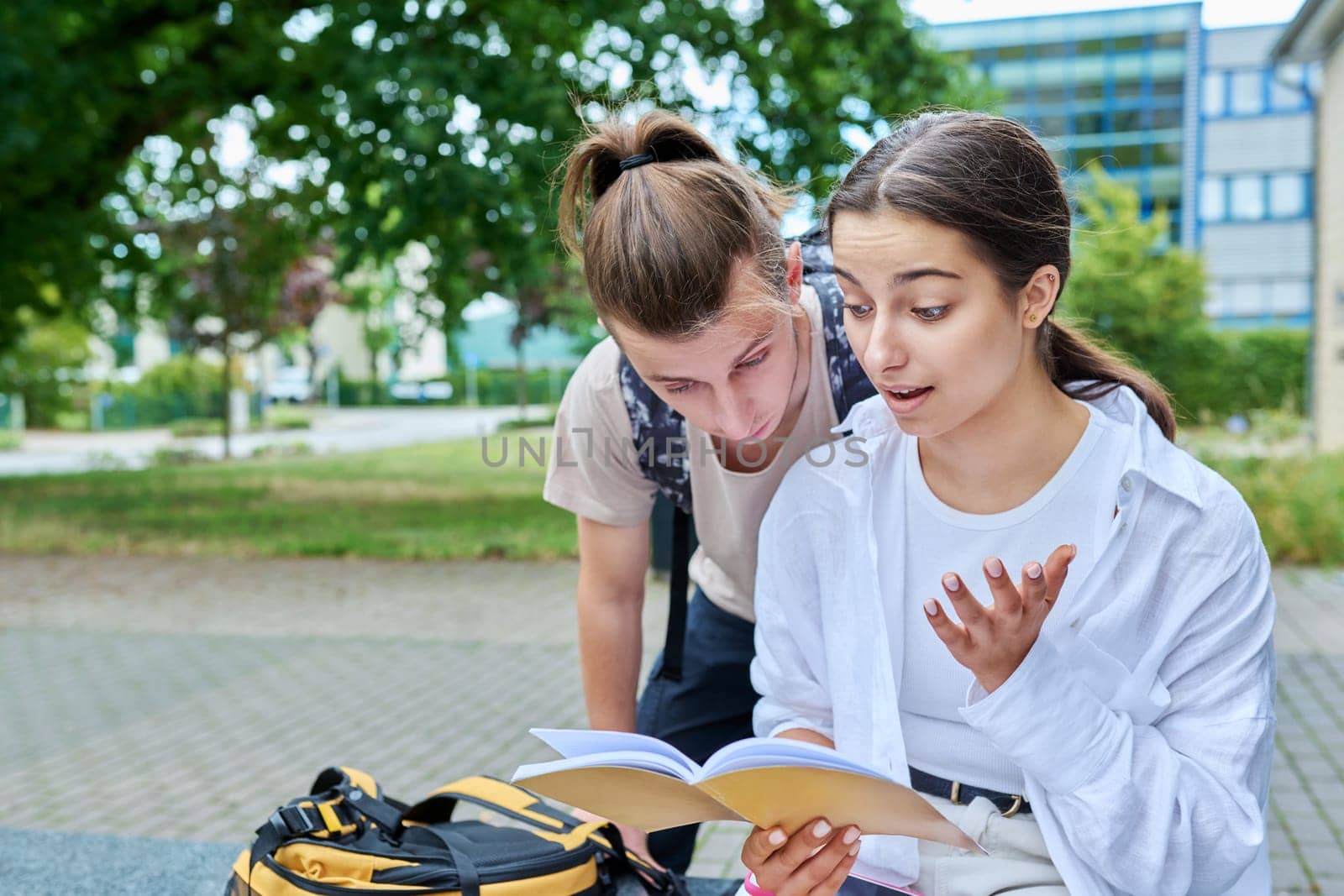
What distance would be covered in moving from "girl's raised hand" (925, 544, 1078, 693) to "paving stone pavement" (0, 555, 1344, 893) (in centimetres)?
259

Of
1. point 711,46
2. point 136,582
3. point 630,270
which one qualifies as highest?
point 711,46

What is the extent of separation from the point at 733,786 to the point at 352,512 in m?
11.9

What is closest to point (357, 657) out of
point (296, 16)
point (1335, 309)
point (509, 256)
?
point (509, 256)

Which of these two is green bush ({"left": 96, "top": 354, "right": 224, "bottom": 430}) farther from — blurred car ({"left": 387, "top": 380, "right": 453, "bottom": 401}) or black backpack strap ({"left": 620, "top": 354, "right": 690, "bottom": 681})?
black backpack strap ({"left": 620, "top": 354, "right": 690, "bottom": 681})

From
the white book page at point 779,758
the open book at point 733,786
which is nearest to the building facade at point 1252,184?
the open book at point 733,786

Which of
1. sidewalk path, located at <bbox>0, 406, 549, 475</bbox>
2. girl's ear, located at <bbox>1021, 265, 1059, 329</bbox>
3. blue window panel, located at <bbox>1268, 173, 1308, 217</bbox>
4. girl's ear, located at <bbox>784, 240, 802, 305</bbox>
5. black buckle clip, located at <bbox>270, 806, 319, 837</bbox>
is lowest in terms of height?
sidewalk path, located at <bbox>0, 406, 549, 475</bbox>

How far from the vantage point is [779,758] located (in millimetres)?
1322

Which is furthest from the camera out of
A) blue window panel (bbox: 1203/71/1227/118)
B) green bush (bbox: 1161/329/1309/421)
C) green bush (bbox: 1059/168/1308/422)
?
blue window panel (bbox: 1203/71/1227/118)

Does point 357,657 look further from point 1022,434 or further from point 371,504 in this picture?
point 371,504

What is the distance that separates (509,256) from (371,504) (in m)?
4.47

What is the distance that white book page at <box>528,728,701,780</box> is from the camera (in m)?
1.47

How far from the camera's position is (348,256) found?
10.4 metres

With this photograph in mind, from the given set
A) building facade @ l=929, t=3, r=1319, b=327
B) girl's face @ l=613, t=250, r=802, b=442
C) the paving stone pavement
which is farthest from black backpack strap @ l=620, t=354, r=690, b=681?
building facade @ l=929, t=3, r=1319, b=327

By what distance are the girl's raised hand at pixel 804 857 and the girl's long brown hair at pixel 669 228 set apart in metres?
0.75
